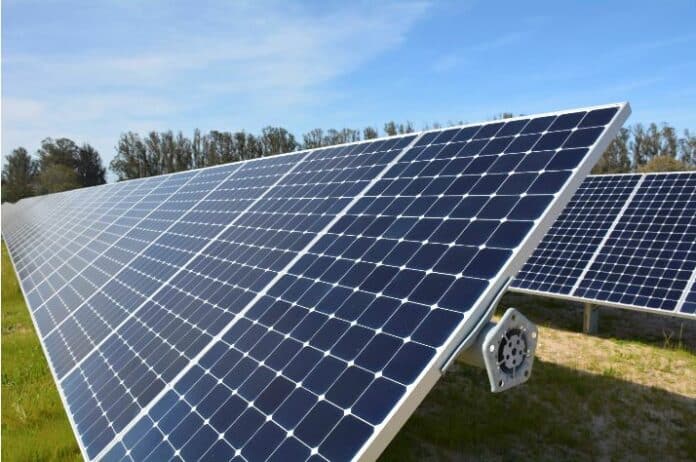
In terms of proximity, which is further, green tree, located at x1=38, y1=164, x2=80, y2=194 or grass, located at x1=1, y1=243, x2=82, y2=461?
green tree, located at x1=38, y1=164, x2=80, y2=194

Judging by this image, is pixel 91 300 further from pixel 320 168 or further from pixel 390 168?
pixel 390 168

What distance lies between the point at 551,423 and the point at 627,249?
815 cm

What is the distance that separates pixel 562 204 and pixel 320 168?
627cm

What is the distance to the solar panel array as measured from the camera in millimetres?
13000

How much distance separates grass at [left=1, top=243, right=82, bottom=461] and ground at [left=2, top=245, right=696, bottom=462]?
22mm

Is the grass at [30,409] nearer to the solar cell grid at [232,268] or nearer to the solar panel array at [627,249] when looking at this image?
the solar cell grid at [232,268]

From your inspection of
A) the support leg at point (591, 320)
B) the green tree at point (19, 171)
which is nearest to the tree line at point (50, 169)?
the green tree at point (19, 171)

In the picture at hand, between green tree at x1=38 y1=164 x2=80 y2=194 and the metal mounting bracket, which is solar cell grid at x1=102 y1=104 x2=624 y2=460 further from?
green tree at x1=38 y1=164 x2=80 y2=194

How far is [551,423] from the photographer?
9078 millimetres

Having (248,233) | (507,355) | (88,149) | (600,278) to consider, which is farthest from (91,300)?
(88,149)

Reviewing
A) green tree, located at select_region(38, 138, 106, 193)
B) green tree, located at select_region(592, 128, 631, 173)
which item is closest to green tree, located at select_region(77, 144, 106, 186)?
green tree, located at select_region(38, 138, 106, 193)

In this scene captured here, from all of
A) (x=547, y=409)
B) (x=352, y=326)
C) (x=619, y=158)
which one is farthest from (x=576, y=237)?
(x=619, y=158)

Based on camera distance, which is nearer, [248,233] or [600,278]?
[248,233]

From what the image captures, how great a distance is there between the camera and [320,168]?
10242 mm
